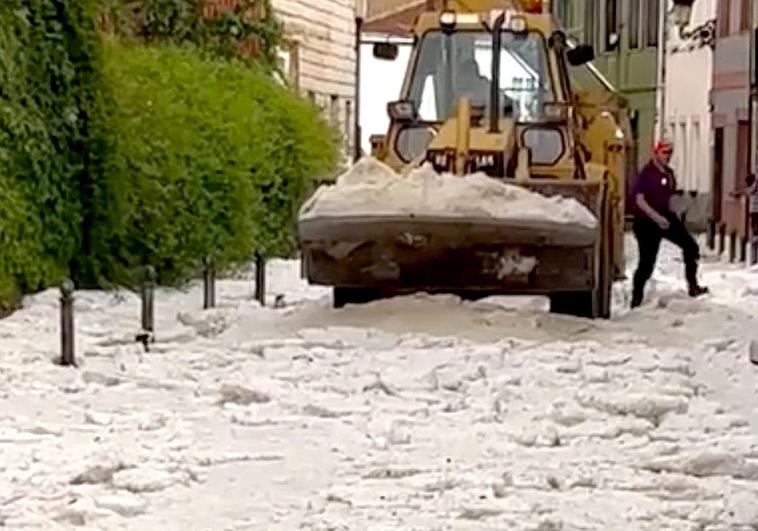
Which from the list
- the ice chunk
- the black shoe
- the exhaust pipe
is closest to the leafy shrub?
the exhaust pipe

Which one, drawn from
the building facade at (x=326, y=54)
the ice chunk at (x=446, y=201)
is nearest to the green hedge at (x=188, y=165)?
the ice chunk at (x=446, y=201)

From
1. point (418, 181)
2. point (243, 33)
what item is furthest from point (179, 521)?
point (243, 33)

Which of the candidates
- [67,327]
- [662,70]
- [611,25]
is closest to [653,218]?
[67,327]

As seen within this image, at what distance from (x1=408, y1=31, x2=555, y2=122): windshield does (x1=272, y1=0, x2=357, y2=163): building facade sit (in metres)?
12.7

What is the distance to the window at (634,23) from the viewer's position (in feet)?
155

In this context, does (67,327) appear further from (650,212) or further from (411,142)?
(650,212)

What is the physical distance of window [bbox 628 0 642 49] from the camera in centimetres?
4734

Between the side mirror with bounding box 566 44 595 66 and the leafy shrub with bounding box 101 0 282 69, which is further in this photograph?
the leafy shrub with bounding box 101 0 282 69

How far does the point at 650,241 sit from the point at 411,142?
2.45 meters

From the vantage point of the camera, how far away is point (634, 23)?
48000 millimetres

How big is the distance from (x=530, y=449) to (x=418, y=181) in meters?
5.96

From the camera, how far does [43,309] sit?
15.9 metres

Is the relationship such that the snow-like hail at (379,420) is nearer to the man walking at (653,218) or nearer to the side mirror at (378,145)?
the man walking at (653,218)

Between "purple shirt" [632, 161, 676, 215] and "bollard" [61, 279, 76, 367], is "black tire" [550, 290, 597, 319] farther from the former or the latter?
"bollard" [61, 279, 76, 367]
